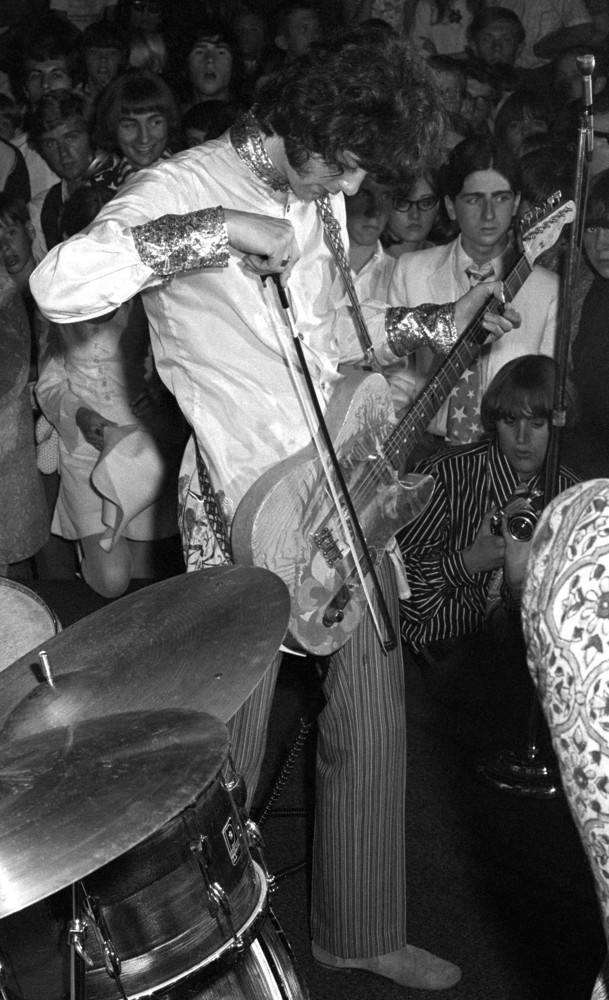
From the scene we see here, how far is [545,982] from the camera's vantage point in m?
2.11

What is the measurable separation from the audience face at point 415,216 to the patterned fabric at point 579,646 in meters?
3.25

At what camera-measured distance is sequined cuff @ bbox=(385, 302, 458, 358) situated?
2.16 meters

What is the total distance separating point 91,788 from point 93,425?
270 centimetres

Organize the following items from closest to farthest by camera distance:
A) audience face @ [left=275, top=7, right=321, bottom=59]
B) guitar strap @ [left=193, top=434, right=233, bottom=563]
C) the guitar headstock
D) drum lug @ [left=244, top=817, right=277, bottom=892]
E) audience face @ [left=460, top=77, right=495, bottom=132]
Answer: drum lug @ [left=244, top=817, right=277, bottom=892] → guitar strap @ [left=193, top=434, right=233, bottom=563] → the guitar headstock → audience face @ [left=460, top=77, right=495, bottom=132] → audience face @ [left=275, top=7, right=321, bottom=59]

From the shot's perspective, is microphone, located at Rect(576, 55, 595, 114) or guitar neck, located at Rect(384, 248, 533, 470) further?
microphone, located at Rect(576, 55, 595, 114)

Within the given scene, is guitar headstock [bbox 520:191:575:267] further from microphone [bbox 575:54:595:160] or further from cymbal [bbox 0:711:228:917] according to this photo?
cymbal [bbox 0:711:228:917]

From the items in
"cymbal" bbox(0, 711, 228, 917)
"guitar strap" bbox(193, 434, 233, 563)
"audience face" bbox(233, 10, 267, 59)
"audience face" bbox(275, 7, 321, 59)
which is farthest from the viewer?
"audience face" bbox(233, 10, 267, 59)

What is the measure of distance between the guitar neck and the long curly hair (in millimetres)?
386

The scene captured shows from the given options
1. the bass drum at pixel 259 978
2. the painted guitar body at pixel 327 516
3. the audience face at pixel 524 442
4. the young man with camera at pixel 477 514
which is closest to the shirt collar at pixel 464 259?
the young man with camera at pixel 477 514

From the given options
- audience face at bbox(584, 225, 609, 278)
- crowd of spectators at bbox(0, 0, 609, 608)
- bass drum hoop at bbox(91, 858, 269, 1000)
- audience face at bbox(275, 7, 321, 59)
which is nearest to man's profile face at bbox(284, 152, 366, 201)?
bass drum hoop at bbox(91, 858, 269, 1000)

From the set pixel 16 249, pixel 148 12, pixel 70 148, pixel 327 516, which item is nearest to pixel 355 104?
pixel 327 516

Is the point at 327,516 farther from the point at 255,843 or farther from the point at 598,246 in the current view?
the point at 598,246

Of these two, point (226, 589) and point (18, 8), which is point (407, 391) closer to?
point (226, 589)

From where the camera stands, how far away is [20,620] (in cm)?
202
